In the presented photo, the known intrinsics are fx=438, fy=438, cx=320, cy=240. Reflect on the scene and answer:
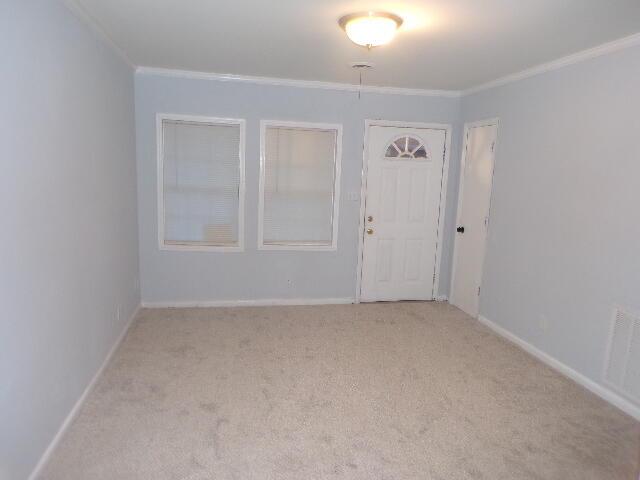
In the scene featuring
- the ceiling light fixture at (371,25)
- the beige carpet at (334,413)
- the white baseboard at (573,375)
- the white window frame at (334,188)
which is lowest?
the beige carpet at (334,413)

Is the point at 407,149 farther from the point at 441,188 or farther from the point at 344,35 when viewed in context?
the point at 344,35

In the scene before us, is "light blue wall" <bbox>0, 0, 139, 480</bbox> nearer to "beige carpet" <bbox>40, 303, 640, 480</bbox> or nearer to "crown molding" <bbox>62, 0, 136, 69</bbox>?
"crown molding" <bbox>62, 0, 136, 69</bbox>

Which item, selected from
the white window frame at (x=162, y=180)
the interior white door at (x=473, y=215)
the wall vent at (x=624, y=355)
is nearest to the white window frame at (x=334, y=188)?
the white window frame at (x=162, y=180)

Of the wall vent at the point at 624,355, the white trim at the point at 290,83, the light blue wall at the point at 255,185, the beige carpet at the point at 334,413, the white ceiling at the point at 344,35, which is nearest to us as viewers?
the beige carpet at the point at 334,413

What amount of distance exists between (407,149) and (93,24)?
10.6 feet

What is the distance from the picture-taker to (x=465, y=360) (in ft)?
11.9

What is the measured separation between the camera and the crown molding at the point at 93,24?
2537 millimetres

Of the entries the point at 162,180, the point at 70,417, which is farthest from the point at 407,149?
the point at 70,417

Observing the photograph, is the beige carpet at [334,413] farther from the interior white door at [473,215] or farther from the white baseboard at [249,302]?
the interior white door at [473,215]

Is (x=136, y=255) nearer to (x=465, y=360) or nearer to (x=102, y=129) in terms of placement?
(x=102, y=129)

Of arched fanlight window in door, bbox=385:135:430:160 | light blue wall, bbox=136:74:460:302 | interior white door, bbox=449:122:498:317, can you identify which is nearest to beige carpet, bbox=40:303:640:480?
light blue wall, bbox=136:74:460:302

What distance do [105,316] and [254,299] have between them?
1791 millimetres

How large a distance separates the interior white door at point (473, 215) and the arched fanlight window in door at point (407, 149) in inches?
18.5

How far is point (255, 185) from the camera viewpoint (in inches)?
182
